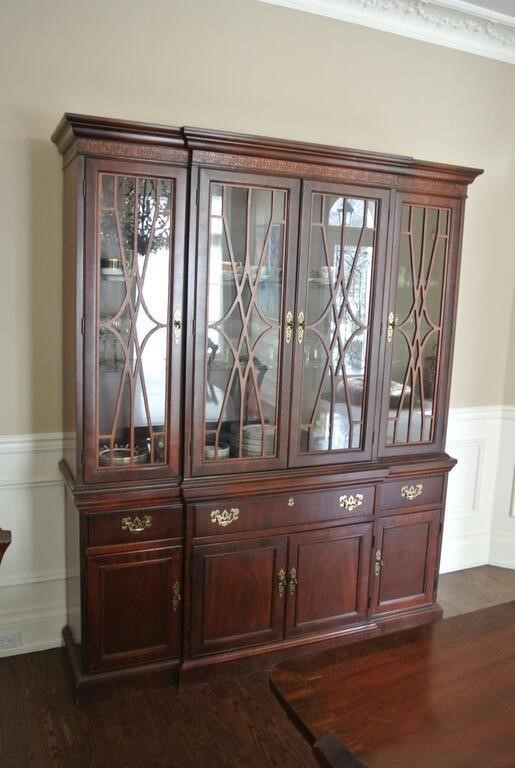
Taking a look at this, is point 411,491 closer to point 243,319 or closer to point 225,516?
point 225,516

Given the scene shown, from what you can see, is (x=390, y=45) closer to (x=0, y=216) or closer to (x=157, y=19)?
(x=157, y=19)

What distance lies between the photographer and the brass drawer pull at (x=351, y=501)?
2721mm

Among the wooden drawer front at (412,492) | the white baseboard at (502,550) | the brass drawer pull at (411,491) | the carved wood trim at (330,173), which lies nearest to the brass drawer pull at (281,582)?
the wooden drawer front at (412,492)

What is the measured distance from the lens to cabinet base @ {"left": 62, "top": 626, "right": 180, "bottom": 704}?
2.38 meters

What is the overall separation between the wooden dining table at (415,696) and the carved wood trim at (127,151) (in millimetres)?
1657

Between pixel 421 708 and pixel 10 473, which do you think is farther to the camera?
pixel 10 473

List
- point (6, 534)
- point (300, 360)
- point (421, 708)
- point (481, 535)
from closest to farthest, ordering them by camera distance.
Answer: point (421, 708) < point (6, 534) < point (300, 360) < point (481, 535)

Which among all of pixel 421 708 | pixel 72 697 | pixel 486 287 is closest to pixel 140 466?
pixel 72 697

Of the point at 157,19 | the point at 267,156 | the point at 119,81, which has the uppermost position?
the point at 157,19

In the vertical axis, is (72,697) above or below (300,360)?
below

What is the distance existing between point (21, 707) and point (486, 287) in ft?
9.63

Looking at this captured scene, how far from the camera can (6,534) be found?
169 cm

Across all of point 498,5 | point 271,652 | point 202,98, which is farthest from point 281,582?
point 498,5

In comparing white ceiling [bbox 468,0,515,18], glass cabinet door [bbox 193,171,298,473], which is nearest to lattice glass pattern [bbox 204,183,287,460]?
glass cabinet door [bbox 193,171,298,473]
